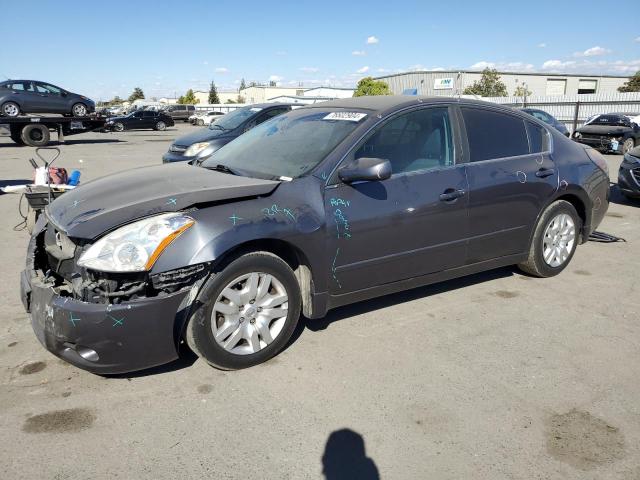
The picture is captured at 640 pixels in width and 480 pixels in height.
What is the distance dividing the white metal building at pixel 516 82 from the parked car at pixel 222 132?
55.4 m

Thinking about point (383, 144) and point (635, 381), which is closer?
point (635, 381)

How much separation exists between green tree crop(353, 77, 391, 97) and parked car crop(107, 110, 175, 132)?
22394mm

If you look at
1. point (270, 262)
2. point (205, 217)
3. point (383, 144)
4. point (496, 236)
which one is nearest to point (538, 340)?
point (496, 236)

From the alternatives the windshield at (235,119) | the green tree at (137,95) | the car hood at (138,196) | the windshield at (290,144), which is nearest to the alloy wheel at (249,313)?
the car hood at (138,196)

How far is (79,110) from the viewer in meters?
22.4

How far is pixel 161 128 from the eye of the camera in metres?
37.2

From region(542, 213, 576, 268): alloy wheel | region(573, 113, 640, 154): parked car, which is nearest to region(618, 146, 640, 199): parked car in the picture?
region(542, 213, 576, 268): alloy wheel

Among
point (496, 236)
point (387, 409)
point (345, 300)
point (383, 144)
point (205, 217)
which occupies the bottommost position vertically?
point (387, 409)

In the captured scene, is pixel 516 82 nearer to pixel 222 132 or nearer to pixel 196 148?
pixel 222 132

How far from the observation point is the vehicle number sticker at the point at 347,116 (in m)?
3.91

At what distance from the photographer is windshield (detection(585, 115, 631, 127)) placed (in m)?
18.2

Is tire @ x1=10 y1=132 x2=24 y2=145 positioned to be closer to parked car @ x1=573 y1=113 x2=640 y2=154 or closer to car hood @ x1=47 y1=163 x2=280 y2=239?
car hood @ x1=47 y1=163 x2=280 y2=239

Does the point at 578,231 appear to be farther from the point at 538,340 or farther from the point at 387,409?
the point at 387,409

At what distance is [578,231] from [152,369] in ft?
13.5
